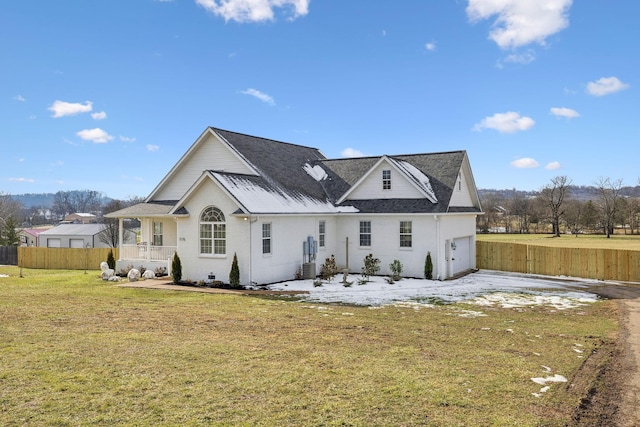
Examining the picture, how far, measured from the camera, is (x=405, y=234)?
2402 centimetres

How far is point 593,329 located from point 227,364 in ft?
34.5

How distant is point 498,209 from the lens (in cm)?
Answer: 9069

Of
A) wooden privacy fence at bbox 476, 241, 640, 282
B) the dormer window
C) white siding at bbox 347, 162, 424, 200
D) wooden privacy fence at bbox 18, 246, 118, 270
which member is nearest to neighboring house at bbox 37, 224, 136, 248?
wooden privacy fence at bbox 18, 246, 118, 270

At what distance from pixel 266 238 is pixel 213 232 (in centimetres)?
238

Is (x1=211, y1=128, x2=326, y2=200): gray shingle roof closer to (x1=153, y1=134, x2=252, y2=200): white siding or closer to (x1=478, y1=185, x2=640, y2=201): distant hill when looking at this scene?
(x1=153, y1=134, x2=252, y2=200): white siding

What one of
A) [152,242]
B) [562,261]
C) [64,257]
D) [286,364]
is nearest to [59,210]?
[64,257]

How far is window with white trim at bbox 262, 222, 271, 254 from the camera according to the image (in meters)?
21.0

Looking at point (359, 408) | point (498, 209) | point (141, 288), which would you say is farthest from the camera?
point (498, 209)

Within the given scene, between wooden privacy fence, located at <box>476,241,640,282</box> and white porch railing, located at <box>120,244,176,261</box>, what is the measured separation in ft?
61.4

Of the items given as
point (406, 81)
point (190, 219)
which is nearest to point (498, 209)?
point (406, 81)

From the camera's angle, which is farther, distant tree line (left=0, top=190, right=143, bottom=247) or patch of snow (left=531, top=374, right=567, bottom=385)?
distant tree line (left=0, top=190, right=143, bottom=247)

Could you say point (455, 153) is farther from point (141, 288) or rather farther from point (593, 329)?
point (141, 288)

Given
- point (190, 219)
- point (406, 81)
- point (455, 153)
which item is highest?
point (406, 81)

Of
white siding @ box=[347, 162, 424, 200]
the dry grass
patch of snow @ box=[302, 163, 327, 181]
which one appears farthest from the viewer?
the dry grass
